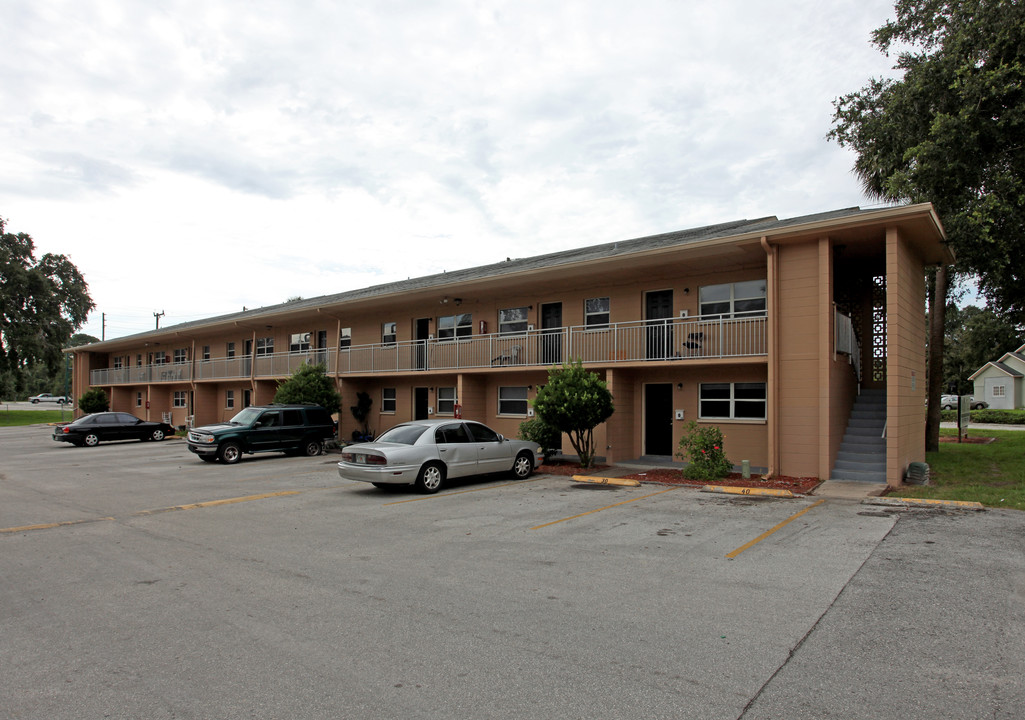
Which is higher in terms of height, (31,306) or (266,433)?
(31,306)

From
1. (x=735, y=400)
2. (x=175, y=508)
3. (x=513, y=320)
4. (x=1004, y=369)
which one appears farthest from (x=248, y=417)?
(x=1004, y=369)

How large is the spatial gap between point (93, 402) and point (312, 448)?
26937mm

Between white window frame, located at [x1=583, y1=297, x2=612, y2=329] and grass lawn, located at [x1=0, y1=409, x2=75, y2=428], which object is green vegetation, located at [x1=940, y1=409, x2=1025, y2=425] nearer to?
white window frame, located at [x1=583, y1=297, x2=612, y2=329]

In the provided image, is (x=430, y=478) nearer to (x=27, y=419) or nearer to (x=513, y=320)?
(x=513, y=320)

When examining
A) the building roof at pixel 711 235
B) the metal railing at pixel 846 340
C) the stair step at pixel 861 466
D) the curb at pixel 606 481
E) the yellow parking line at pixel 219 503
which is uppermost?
the building roof at pixel 711 235

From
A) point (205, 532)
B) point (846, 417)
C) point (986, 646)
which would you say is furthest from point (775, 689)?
point (846, 417)

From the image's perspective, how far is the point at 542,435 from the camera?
17062 millimetres

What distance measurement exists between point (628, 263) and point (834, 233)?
15.9 feet

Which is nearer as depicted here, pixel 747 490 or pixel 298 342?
pixel 747 490

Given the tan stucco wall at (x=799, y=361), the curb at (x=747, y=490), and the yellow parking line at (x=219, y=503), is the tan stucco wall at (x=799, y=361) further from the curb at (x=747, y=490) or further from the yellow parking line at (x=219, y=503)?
the yellow parking line at (x=219, y=503)

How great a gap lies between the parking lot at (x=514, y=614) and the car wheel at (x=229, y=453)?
334 inches

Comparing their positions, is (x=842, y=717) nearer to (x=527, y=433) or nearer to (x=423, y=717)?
(x=423, y=717)

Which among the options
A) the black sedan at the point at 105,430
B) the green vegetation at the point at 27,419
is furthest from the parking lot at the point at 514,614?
the green vegetation at the point at 27,419

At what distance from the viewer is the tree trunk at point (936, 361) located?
1966 cm
